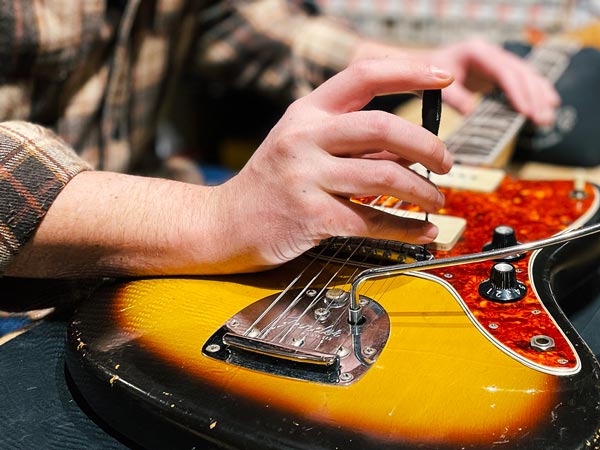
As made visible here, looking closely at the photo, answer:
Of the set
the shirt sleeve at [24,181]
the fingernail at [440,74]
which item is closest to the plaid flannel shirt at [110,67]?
the shirt sleeve at [24,181]

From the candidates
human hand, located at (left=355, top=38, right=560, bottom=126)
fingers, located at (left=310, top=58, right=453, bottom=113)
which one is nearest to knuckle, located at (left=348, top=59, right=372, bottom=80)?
fingers, located at (left=310, top=58, right=453, bottom=113)

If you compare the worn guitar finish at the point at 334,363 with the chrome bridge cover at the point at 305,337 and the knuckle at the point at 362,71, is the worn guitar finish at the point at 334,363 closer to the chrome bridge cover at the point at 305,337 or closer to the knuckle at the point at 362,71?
the chrome bridge cover at the point at 305,337

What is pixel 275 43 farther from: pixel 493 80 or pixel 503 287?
pixel 503 287

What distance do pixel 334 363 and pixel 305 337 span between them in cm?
4

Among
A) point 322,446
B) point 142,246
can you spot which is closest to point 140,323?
point 142,246

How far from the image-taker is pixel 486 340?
53 cm

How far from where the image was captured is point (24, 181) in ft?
1.97

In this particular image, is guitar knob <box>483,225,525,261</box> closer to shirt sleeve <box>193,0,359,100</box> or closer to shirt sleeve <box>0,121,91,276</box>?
shirt sleeve <box>0,121,91,276</box>

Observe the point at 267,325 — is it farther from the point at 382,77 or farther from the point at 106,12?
the point at 106,12

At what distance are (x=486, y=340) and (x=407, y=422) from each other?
121mm

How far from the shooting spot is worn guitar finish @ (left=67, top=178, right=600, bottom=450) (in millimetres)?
443

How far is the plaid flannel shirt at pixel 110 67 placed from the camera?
62cm

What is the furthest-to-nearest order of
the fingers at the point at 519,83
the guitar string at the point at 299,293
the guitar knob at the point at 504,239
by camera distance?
the fingers at the point at 519,83 → the guitar knob at the point at 504,239 → the guitar string at the point at 299,293

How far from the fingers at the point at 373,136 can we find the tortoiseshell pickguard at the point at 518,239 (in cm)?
13
